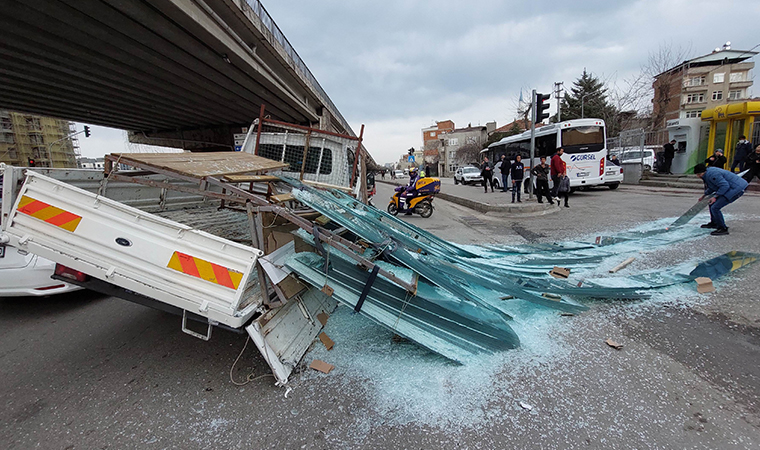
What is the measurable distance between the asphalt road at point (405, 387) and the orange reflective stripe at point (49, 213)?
1.25 m

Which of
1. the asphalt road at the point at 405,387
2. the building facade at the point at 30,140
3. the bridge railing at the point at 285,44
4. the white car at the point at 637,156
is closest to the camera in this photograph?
the asphalt road at the point at 405,387

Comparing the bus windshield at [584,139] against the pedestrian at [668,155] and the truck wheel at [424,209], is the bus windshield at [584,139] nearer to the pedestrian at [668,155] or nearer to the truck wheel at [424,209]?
the pedestrian at [668,155]

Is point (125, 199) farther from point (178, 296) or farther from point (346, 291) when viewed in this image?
point (346, 291)

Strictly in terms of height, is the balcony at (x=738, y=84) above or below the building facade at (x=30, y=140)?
above

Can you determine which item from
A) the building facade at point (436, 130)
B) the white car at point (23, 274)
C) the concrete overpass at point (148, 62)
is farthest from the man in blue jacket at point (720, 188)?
the building facade at point (436, 130)

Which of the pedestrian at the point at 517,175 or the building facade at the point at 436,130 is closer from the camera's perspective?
the pedestrian at the point at 517,175

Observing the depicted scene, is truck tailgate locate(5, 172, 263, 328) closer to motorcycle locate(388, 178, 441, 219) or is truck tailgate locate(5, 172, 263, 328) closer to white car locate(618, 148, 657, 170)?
motorcycle locate(388, 178, 441, 219)

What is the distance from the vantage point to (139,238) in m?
2.30

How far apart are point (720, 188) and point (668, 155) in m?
13.4

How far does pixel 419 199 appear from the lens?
10.0m

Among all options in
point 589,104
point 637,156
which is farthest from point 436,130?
point 637,156

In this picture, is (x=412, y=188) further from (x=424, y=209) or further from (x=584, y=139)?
(x=584, y=139)

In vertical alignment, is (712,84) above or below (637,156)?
above

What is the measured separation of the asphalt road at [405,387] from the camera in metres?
1.98
